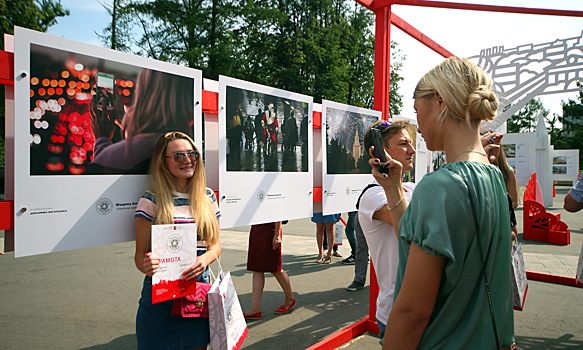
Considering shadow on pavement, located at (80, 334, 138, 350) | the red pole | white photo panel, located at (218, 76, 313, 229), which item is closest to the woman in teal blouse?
white photo panel, located at (218, 76, 313, 229)

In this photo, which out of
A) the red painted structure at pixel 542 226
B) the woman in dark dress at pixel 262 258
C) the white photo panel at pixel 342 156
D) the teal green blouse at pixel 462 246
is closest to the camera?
the teal green blouse at pixel 462 246

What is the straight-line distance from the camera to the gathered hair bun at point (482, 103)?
111cm

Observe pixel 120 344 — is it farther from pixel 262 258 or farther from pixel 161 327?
pixel 161 327

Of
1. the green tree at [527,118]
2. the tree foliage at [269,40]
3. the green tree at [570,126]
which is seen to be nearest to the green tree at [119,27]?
the tree foliage at [269,40]

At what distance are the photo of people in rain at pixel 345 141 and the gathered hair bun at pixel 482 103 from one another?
2.18 metres

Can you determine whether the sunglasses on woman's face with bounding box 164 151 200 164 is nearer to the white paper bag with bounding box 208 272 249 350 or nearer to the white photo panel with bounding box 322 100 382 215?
the white paper bag with bounding box 208 272 249 350

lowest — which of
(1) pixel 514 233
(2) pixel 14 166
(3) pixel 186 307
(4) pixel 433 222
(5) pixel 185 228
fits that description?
(3) pixel 186 307

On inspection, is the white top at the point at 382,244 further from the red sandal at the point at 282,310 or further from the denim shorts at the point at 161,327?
the red sandal at the point at 282,310

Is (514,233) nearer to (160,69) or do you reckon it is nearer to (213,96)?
(213,96)

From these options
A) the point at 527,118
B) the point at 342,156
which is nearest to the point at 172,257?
the point at 342,156

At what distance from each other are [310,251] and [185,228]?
22.0 ft

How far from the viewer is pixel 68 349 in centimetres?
375

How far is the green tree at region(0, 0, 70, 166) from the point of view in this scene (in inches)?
511

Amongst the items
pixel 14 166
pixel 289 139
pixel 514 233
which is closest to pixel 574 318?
pixel 514 233
